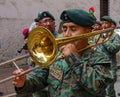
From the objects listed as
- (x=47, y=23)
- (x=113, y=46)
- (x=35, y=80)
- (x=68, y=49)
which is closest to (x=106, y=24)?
(x=113, y=46)

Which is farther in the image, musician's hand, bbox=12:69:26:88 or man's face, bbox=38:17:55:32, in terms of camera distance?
man's face, bbox=38:17:55:32

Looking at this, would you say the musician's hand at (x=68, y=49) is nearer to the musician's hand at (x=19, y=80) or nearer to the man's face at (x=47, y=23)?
the musician's hand at (x=19, y=80)

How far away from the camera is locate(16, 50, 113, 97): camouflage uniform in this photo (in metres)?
2.62

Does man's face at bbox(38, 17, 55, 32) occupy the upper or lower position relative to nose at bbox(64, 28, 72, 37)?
lower

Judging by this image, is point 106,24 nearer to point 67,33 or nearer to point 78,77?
point 67,33

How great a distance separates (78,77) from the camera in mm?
2627

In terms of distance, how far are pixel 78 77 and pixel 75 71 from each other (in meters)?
0.05

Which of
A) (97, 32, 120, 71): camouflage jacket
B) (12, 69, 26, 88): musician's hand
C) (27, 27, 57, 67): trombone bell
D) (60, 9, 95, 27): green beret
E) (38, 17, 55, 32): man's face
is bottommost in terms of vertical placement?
(97, 32, 120, 71): camouflage jacket

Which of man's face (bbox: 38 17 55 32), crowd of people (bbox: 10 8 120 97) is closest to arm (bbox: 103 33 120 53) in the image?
man's face (bbox: 38 17 55 32)

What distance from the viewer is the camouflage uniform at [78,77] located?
2615 mm

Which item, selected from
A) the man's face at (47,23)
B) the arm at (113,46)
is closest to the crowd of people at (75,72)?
the man's face at (47,23)

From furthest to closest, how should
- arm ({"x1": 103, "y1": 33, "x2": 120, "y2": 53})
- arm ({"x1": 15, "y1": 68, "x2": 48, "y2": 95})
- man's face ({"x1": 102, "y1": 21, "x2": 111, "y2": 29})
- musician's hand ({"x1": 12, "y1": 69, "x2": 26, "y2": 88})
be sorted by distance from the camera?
man's face ({"x1": 102, "y1": 21, "x2": 111, "y2": 29}) < arm ({"x1": 103, "y1": 33, "x2": 120, "y2": 53}) < arm ({"x1": 15, "y1": 68, "x2": 48, "y2": 95}) < musician's hand ({"x1": 12, "y1": 69, "x2": 26, "y2": 88})

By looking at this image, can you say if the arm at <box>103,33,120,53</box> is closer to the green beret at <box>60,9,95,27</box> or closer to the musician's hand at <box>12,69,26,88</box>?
the green beret at <box>60,9,95,27</box>

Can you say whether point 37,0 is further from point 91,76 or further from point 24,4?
point 91,76
